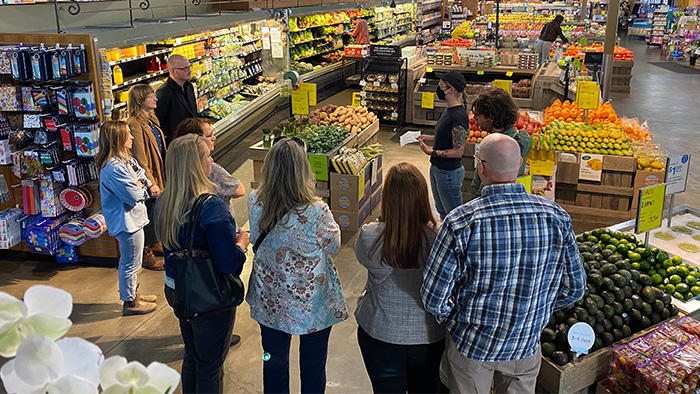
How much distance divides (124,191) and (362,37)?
37.9 ft

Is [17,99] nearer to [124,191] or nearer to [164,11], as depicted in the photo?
[124,191]

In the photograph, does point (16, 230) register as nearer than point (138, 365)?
No

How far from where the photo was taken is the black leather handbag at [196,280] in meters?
2.88

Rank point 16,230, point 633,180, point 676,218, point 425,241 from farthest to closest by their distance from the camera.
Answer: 1. point 633,180
2. point 16,230
3. point 676,218
4. point 425,241

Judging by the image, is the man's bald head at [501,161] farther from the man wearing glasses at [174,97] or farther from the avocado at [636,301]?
the man wearing glasses at [174,97]

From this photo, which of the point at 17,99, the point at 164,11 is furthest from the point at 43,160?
the point at 164,11

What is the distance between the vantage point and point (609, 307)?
3230mm

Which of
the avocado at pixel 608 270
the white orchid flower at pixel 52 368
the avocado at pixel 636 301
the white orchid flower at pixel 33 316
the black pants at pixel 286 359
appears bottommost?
the black pants at pixel 286 359

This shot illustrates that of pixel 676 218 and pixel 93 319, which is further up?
pixel 676 218

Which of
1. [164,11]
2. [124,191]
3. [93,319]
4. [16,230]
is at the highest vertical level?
[164,11]

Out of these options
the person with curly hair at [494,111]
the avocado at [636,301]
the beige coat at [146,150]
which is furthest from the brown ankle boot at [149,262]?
the avocado at [636,301]

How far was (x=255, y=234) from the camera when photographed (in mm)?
3018

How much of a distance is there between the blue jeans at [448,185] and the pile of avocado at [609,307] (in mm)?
1642

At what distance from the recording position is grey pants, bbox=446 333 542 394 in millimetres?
2592
